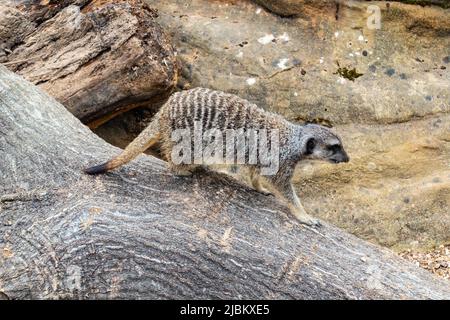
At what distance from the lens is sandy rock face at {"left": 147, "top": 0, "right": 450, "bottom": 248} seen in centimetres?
461

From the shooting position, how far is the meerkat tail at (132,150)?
3273mm

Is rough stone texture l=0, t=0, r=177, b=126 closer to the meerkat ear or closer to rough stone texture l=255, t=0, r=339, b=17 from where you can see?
rough stone texture l=255, t=0, r=339, b=17

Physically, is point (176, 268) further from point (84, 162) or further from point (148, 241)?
point (84, 162)

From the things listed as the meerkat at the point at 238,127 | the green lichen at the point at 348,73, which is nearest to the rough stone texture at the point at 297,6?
the green lichen at the point at 348,73

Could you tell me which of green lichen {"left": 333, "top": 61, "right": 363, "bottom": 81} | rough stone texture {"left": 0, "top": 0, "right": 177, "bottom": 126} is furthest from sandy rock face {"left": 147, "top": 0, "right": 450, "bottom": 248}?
rough stone texture {"left": 0, "top": 0, "right": 177, "bottom": 126}

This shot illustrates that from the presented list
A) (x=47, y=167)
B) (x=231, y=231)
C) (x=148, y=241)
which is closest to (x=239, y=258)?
(x=231, y=231)

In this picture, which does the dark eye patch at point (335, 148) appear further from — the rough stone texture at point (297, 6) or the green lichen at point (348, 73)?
the rough stone texture at point (297, 6)

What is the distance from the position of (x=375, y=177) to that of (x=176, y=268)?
2.25 m

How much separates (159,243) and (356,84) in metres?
2.45

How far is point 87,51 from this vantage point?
4.33m

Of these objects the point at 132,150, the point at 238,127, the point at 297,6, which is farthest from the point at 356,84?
the point at 132,150

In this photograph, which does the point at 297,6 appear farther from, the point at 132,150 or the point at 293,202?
the point at 132,150

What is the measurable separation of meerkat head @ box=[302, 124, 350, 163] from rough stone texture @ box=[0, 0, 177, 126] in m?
1.26

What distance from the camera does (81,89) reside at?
434 cm
